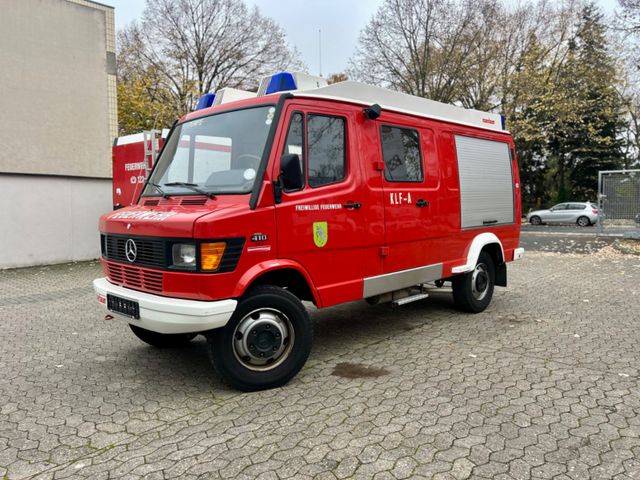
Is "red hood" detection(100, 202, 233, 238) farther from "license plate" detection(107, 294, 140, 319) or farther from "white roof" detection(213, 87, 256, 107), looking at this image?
"white roof" detection(213, 87, 256, 107)

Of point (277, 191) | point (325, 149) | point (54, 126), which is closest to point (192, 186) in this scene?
point (277, 191)

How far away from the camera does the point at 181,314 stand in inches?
146

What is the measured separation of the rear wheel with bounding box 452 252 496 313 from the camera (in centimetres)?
665

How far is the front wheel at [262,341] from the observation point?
3947 millimetres

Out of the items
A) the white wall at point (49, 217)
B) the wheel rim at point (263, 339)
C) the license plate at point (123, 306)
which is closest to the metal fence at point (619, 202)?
the wheel rim at point (263, 339)

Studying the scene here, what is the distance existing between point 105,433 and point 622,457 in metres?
3.42

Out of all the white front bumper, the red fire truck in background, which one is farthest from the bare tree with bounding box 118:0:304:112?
the white front bumper

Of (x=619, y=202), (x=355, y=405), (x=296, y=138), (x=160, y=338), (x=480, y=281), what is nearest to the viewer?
(x=355, y=405)

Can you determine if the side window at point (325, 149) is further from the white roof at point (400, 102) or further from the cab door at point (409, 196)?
the cab door at point (409, 196)

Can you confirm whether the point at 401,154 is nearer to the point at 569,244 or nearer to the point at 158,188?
the point at 158,188

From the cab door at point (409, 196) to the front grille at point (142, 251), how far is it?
7.64ft

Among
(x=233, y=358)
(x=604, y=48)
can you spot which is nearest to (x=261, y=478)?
(x=233, y=358)

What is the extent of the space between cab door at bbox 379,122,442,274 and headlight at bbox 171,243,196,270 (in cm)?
218

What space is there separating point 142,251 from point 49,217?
34.0ft
